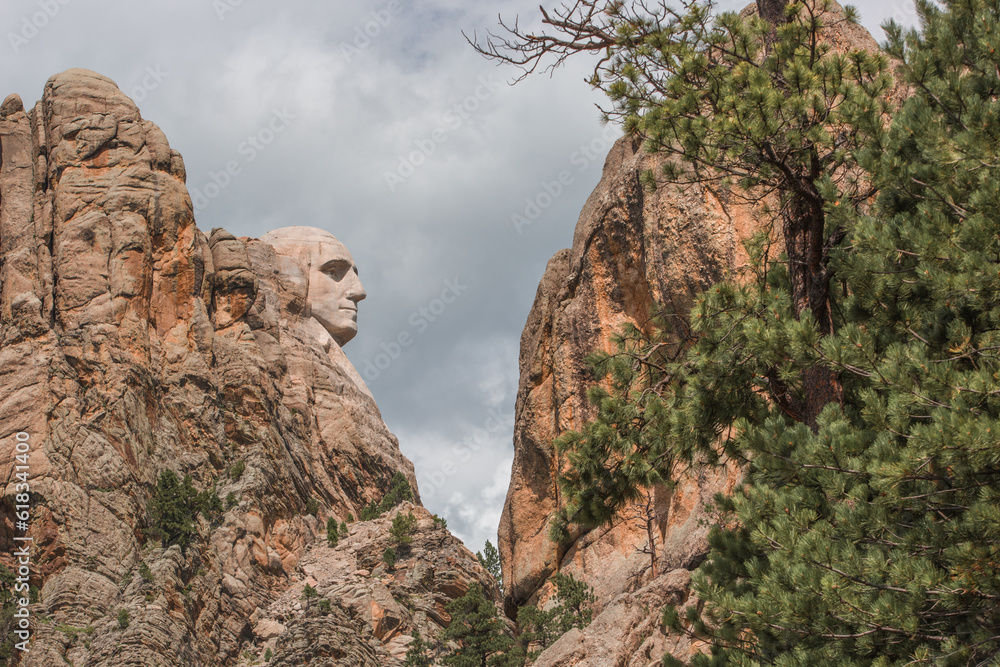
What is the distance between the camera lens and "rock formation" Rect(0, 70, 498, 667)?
3366cm

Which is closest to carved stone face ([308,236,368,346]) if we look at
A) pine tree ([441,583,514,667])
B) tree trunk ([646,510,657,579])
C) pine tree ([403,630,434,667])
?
pine tree ([403,630,434,667])

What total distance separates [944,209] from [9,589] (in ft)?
109

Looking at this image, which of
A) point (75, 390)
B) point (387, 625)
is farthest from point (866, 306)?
point (75, 390)

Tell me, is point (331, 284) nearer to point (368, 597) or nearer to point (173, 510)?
point (173, 510)

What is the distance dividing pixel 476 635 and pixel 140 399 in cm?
1837

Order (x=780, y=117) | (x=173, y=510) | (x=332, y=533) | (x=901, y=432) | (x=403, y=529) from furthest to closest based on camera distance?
1. (x=332, y=533)
2. (x=403, y=529)
3. (x=173, y=510)
4. (x=780, y=117)
5. (x=901, y=432)

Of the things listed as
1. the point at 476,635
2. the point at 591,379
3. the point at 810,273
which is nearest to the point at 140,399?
the point at 476,635

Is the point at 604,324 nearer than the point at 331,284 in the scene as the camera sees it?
Yes

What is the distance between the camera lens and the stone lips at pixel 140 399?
112 feet

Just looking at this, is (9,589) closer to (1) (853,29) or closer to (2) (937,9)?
(1) (853,29)

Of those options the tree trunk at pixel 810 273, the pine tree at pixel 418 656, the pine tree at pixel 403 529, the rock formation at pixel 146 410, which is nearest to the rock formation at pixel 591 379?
the tree trunk at pixel 810 273

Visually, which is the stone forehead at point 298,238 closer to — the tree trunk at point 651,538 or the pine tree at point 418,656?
the pine tree at point 418,656

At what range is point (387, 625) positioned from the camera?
35531 millimetres

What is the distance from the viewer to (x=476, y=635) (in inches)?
1194
